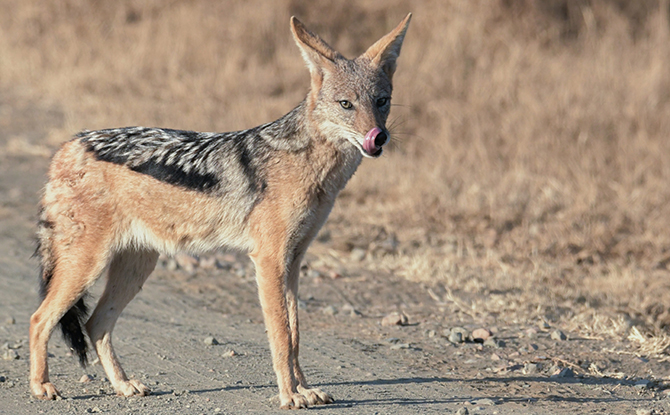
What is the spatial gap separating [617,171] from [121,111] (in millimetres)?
6912

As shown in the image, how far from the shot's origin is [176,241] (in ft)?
16.6

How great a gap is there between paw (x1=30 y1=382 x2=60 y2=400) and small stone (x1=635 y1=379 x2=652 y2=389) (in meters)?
3.44

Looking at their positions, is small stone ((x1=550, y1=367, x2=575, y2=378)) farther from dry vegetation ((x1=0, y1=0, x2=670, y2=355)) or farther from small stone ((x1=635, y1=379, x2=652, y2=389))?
dry vegetation ((x1=0, y1=0, x2=670, y2=355))

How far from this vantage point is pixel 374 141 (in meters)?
4.64

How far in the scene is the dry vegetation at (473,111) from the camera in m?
7.66

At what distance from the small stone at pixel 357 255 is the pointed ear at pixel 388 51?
9.93ft

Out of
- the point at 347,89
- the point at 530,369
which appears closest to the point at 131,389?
the point at 347,89

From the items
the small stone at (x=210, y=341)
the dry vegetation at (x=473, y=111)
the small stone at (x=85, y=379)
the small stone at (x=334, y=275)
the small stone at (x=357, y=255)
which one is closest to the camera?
the small stone at (x=85, y=379)

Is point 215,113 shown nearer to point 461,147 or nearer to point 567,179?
point 461,147

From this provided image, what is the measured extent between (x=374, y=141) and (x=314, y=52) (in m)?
0.78

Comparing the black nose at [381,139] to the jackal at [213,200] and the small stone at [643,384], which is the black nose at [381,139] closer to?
the jackal at [213,200]

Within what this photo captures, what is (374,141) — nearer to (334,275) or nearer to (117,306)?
(117,306)

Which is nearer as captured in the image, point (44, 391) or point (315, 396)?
point (315, 396)

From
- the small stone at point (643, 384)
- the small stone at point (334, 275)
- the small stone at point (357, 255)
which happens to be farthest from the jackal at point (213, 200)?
the small stone at point (357, 255)
